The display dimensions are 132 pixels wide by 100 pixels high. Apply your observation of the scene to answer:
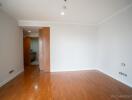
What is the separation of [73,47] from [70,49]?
0.65 feet

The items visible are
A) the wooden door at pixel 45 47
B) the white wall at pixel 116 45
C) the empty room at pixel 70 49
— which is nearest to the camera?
the empty room at pixel 70 49

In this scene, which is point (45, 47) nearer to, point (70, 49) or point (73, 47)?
point (70, 49)

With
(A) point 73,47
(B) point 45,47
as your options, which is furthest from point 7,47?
(A) point 73,47

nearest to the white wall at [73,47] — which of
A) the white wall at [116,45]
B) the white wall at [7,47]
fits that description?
the white wall at [116,45]

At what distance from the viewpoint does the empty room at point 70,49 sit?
2.87 metres

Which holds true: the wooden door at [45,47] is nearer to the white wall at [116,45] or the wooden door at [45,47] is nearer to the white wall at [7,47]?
the white wall at [7,47]

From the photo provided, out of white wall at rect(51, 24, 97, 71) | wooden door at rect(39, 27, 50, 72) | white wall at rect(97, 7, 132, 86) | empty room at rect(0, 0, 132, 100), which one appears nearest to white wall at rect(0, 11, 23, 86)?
empty room at rect(0, 0, 132, 100)

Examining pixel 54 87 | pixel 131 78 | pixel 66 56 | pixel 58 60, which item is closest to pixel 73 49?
pixel 66 56

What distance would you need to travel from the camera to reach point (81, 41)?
17.4 ft

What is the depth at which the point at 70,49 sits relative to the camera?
5203 mm

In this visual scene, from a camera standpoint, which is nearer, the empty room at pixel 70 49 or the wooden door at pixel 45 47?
the empty room at pixel 70 49

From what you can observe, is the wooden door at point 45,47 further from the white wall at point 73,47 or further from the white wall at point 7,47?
the white wall at point 7,47

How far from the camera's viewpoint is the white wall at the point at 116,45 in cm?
326

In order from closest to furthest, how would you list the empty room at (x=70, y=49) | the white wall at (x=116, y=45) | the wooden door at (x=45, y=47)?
the empty room at (x=70, y=49)
the white wall at (x=116, y=45)
the wooden door at (x=45, y=47)
